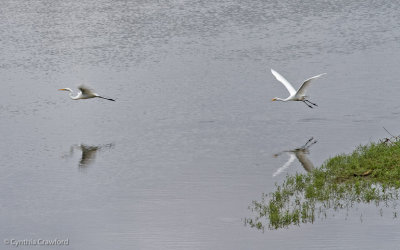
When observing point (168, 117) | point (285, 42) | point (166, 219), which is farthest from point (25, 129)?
point (285, 42)

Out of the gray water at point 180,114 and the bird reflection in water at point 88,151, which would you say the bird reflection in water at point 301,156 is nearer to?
the gray water at point 180,114

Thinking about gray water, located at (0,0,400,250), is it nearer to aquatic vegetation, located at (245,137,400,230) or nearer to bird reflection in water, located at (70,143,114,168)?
bird reflection in water, located at (70,143,114,168)

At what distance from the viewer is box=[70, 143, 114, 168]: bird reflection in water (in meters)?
19.6

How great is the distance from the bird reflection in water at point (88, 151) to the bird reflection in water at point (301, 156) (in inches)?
172

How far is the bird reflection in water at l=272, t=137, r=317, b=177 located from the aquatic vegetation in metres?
0.89

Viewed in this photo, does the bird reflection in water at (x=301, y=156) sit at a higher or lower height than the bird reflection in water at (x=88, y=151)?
lower

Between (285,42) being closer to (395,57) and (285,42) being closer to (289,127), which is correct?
(395,57)

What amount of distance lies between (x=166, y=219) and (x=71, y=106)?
10.7 m

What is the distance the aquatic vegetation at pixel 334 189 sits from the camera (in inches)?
586

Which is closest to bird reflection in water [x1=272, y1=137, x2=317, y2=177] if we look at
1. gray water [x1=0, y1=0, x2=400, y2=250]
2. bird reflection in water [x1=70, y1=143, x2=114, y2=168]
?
gray water [x1=0, y1=0, x2=400, y2=250]

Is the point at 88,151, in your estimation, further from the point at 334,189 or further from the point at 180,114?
the point at 334,189

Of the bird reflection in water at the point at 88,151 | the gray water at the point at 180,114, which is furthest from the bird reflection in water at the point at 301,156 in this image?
the bird reflection in water at the point at 88,151

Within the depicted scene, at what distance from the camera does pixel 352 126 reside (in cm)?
2156

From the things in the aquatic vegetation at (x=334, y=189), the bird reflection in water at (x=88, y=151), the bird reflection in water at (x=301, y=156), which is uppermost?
the bird reflection in water at (x=88, y=151)
